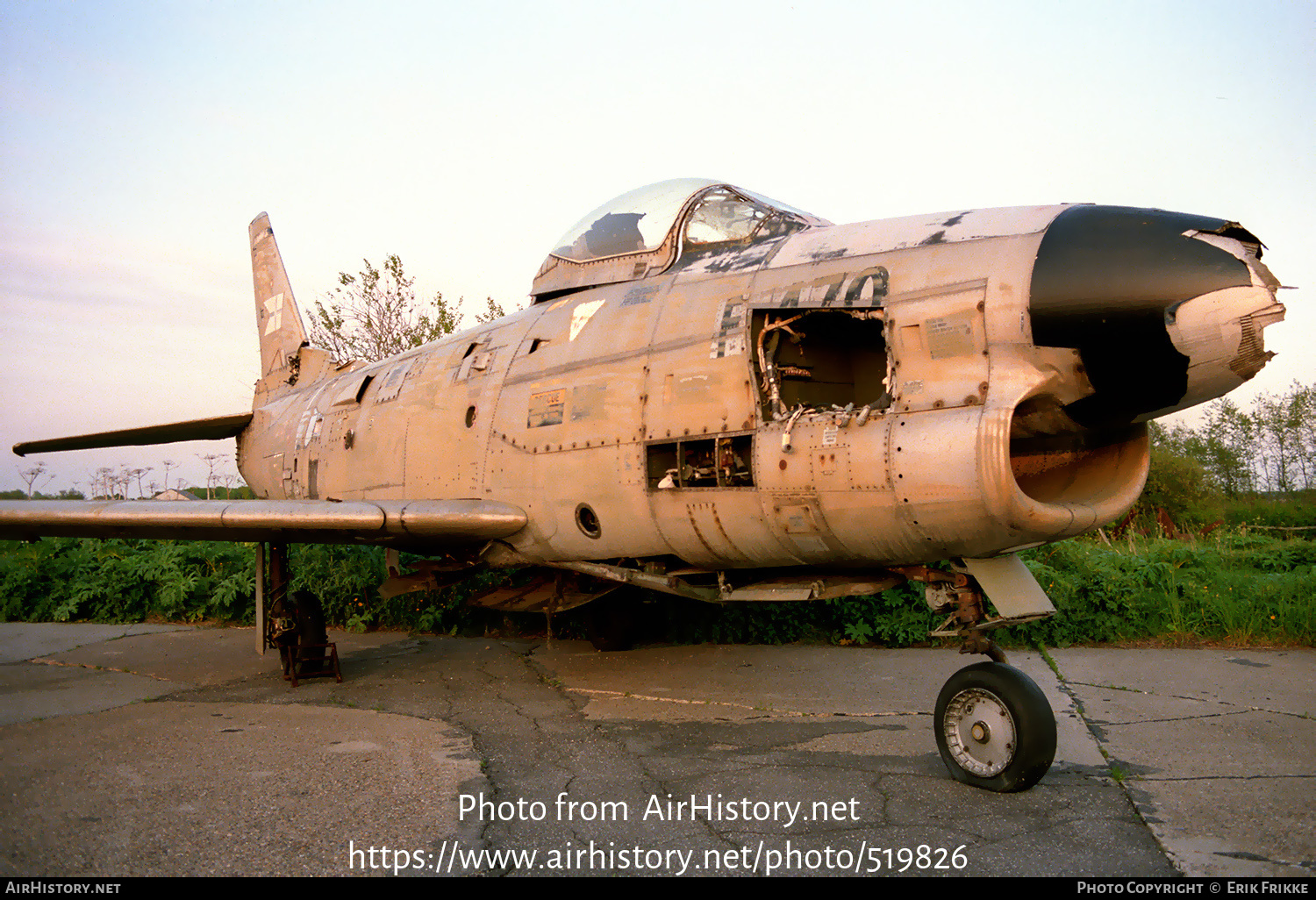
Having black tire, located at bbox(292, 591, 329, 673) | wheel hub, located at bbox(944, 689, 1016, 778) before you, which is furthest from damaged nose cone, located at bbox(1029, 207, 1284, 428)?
black tire, located at bbox(292, 591, 329, 673)

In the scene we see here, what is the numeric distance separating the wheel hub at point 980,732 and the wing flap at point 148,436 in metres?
9.08

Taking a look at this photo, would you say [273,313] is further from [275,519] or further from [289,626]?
[275,519]

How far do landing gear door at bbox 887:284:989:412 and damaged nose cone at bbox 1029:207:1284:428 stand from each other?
294mm

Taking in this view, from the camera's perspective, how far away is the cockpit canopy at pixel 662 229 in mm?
5840

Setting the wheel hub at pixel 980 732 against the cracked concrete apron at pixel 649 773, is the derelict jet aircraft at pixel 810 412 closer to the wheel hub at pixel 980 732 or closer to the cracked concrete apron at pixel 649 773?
the wheel hub at pixel 980 732

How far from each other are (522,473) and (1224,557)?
8352 mm

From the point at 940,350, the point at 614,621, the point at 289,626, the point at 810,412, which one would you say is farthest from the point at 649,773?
the point at 289,626

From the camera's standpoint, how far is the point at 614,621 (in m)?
8.88

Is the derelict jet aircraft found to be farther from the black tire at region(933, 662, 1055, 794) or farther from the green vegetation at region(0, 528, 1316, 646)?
the green vegetation at region(0, 528, 1316, 646)

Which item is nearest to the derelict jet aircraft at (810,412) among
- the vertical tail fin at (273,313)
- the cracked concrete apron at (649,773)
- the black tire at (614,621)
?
the cracked concrete apron at (649,773)

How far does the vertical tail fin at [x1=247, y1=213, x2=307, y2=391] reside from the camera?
11.0m

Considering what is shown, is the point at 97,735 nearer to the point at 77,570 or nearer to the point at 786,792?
the point at 786,792

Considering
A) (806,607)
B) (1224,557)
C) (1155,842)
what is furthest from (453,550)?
(1224,557)

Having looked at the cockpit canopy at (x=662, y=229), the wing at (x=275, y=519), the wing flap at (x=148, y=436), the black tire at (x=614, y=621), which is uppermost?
the cockpit canopy at (x=662, y=229)
